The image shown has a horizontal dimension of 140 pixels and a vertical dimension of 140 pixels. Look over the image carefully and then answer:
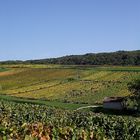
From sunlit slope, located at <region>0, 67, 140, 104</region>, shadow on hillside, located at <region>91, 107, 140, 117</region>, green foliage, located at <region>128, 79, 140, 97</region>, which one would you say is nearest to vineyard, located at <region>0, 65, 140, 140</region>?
sunlit slope, located at <region>0, 67, 140, 104</region>

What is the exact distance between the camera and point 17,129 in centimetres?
2516

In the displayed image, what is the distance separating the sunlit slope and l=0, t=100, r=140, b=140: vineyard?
45.0 metres

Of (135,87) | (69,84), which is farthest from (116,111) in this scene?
(69,84)

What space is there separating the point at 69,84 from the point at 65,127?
86797 mm

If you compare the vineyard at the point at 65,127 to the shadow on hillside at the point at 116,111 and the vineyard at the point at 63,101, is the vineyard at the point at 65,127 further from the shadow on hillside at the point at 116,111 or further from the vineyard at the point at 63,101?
the shadow on hillside at the point at 116,111

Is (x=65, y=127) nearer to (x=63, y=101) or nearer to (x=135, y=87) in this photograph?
(x=135, y=87)

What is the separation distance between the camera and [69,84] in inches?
4496

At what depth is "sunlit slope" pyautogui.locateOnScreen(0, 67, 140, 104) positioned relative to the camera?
325 ft

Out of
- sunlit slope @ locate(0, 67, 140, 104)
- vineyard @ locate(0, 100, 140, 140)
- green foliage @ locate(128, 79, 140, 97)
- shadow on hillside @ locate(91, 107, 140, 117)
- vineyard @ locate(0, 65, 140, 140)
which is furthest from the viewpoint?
sunlit slope @ locate(0, 67, 140, 104)

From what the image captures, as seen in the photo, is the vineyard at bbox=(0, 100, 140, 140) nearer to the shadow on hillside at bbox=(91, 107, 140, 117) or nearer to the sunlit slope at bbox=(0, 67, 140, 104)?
the shadow on hillside at bbox=(91, 107, 140, 117)

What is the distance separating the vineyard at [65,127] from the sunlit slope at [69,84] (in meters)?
45.0

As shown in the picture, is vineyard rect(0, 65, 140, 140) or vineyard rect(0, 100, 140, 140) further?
vineyard rect(0, 65, 140, 140)

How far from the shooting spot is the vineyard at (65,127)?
24005mm

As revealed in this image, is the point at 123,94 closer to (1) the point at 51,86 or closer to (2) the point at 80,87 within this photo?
(2) the point at 80,87
